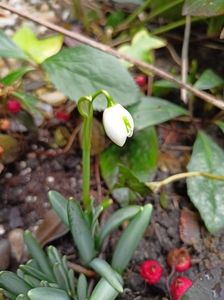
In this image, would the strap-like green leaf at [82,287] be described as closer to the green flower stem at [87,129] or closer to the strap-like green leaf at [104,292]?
the strap-like green leaf at [104,292]

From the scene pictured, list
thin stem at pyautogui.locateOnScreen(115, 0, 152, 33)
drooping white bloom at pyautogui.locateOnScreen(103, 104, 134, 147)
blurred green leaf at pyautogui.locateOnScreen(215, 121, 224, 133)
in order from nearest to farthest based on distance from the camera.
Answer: drooping white bloom at pyautogui.locateOnScreen(103, 104, 134, 147)
blurred green leaf at pyautogui.locateOnScreen(215, 121, 224, 133)
thin stem at pyautogui.locateOnScreen(115, 0, 152, 33)

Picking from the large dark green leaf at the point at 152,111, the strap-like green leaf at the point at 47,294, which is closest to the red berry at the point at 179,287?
the strap-like green leaf at the point at 47,294

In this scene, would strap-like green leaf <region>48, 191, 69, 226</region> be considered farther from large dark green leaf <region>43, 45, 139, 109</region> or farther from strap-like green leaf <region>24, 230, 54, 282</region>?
large dark green leaf <region>43, 45, 139, 109</region>

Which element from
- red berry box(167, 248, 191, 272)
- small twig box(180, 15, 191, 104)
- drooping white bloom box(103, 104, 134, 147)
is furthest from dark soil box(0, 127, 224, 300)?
drooping white bloom box(103, 104, 134, 147)

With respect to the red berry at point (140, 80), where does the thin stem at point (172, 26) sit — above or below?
above

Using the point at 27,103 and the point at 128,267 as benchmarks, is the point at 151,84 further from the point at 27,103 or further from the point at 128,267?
the point at 128,267

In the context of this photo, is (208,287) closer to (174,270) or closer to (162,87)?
(174,270)
